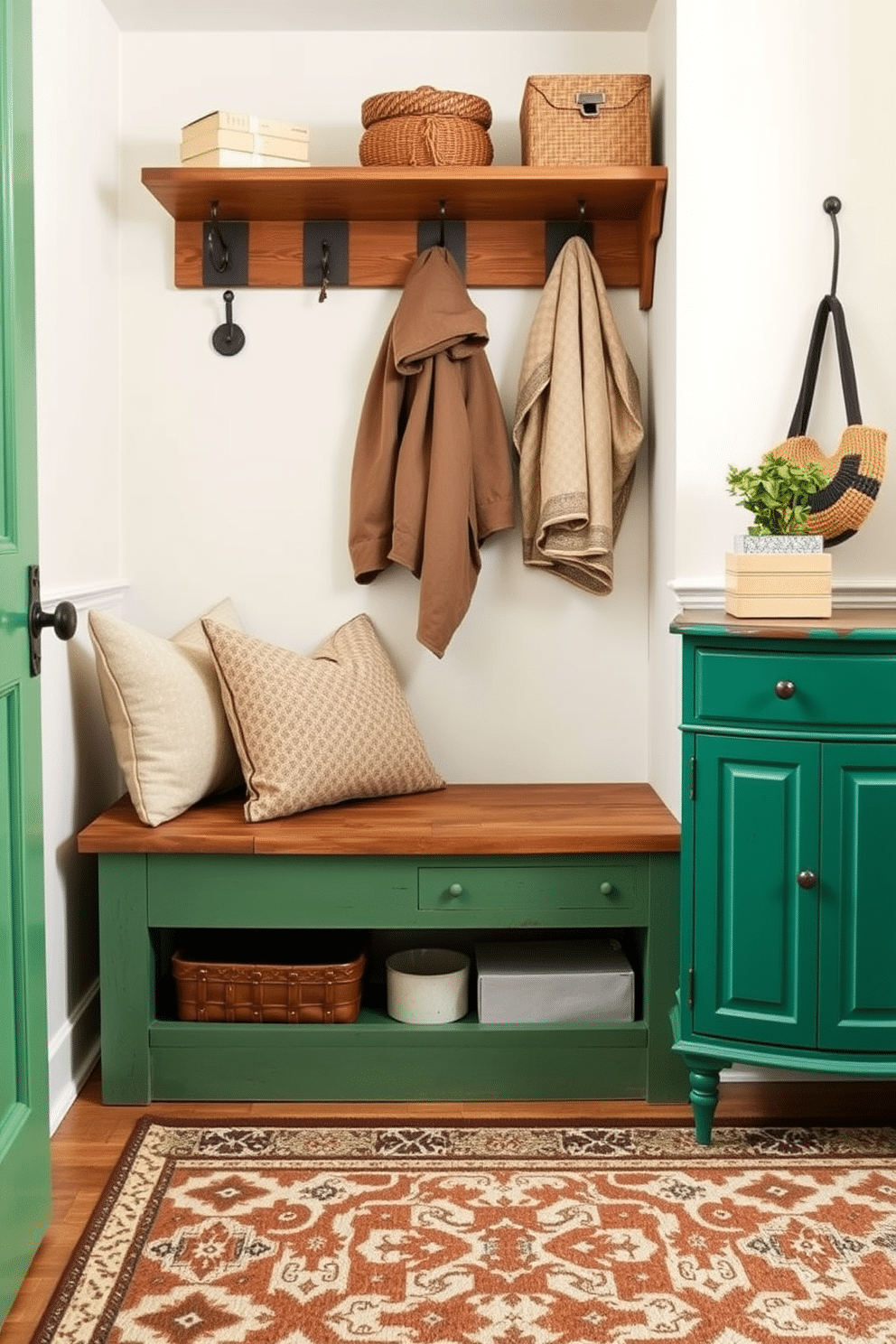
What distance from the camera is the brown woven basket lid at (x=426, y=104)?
9.11ft

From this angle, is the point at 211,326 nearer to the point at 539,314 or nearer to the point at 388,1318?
the point at 539,314

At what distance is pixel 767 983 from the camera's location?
90.3 inches

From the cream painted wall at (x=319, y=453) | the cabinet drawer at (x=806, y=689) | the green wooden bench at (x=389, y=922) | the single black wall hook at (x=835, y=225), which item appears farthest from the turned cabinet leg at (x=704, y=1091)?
the single black wall hook at (x=835, y=225)

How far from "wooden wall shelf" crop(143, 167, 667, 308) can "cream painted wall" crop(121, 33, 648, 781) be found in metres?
0.06

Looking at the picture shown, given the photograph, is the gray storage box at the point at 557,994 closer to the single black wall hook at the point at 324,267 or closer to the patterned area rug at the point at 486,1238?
the patterned area rug at the point at 486,1238

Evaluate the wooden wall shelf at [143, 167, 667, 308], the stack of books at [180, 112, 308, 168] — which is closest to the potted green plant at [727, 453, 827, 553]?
the wooden wall shelf at [143, 167, 667, 308]

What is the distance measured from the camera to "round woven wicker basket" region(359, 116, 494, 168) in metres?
2.78

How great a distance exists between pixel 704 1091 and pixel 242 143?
2.05 meters

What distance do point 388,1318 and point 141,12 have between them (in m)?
2.60

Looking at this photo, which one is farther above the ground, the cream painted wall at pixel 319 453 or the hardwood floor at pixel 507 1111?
the cream painted wall at pixel 319 453

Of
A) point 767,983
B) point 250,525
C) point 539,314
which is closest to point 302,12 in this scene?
point 539,314

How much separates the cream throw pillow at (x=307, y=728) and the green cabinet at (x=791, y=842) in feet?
2.34

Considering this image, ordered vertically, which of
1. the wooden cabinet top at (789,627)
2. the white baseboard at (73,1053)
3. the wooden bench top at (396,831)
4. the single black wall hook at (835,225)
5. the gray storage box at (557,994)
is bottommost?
the white baseboard at (73,1053)

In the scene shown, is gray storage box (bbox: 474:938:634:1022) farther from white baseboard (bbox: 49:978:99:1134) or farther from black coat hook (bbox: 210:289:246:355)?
black coat hook (bbox: 210:289:246:355)
